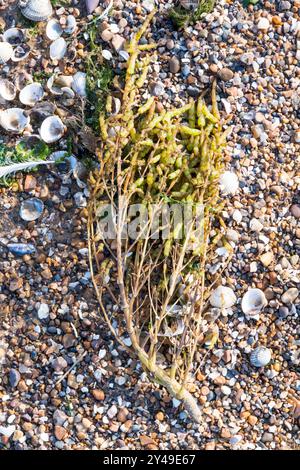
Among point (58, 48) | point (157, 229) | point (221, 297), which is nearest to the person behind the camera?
point (157, 229)

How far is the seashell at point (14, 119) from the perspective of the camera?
3.35 m

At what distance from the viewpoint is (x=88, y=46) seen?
11.3ft

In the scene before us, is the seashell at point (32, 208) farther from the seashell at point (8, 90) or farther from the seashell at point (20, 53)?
the seashell at point (20, 53)

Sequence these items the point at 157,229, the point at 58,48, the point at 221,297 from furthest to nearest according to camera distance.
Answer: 1. the point at 58,48
2. the point at 221,297
3. the point at 157,229

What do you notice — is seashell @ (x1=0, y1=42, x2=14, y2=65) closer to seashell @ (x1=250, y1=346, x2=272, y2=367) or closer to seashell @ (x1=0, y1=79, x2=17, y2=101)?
seashell @ (x1=0, y1=79, x2=17, y2=101)

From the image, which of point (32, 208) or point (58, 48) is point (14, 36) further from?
point (32, 208)

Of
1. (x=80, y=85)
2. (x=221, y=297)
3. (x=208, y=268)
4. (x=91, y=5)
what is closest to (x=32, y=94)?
(x=80, y=85)

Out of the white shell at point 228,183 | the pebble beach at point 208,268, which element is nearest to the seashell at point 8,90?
the pebble beach at point 208,268

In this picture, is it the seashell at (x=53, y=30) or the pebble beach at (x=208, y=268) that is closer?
the pebble beach at (x=208, y=268)

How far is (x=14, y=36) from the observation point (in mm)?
3420

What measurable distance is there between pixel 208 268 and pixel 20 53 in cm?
131

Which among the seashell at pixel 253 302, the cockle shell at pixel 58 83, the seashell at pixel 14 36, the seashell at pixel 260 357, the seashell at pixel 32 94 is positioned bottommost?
the seashell at pixel 260 357

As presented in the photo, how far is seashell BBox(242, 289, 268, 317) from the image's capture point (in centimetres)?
335
